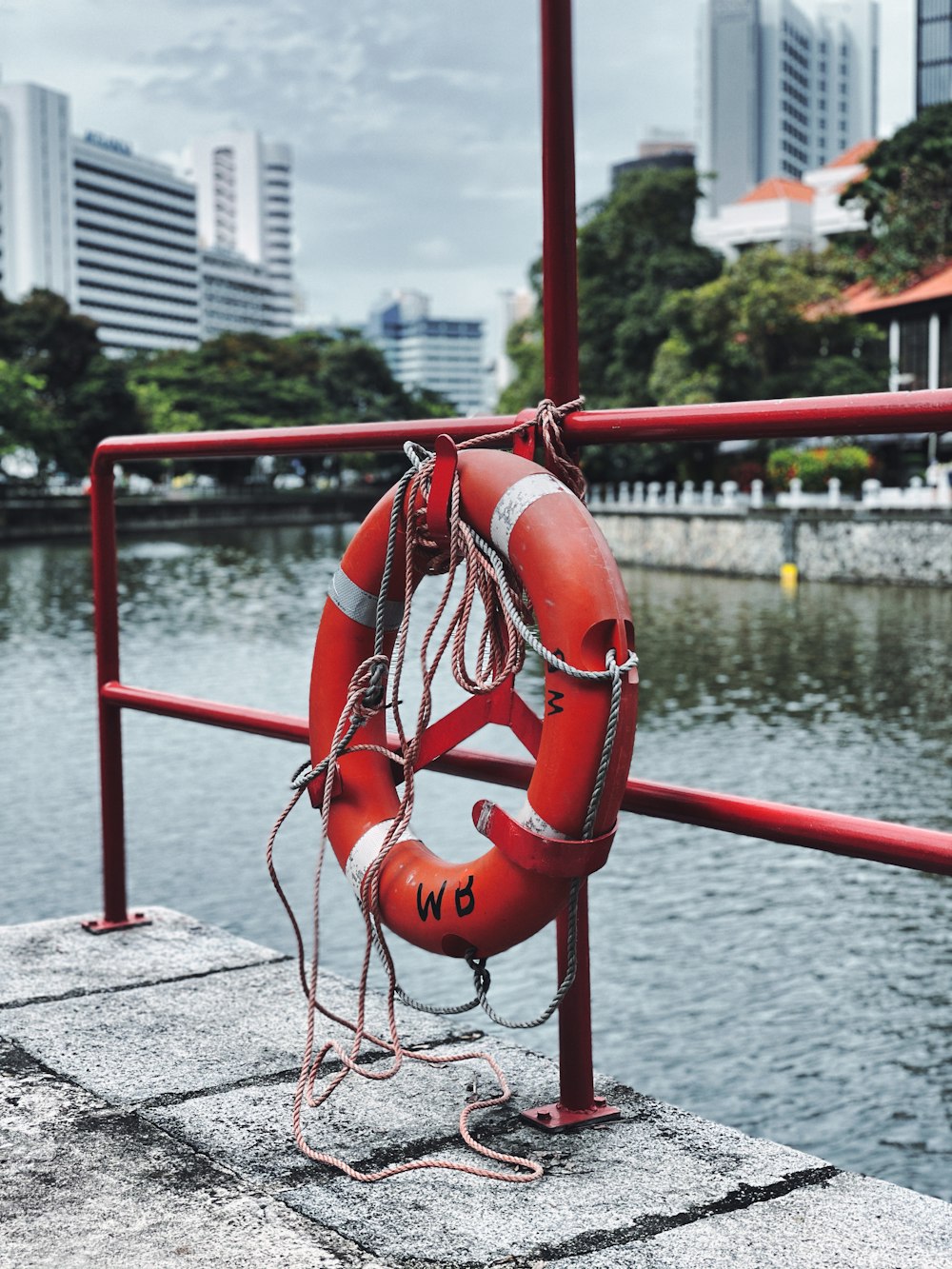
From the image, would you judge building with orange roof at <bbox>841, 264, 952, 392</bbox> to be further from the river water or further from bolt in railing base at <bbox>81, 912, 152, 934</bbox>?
bolt in railing base at <bbox>81, 912, 152, 934</bbox>

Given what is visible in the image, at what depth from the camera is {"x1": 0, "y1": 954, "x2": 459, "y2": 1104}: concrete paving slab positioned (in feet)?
5.79

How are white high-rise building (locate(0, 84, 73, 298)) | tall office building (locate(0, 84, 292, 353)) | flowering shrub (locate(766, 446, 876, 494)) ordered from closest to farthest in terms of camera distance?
flowering shrub (locate(766, 446, 876, 494))
white high-rise building (locate(0, 84, 73, 298))
tall office building (locate(0, 84, 292, 353))

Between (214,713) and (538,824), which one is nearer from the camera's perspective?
(538,824)

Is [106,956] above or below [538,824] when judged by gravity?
below

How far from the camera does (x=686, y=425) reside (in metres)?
1.48

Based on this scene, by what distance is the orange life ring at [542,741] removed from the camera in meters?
1.40

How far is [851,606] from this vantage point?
17391mm

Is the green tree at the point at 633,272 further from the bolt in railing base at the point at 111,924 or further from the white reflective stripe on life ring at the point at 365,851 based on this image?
the white reflective stripe on life ring at the point at 365,851

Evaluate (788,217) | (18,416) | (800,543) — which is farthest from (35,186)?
(800,543)

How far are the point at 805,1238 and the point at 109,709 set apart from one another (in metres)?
1.44

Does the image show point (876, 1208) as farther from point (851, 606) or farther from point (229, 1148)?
point (851, 606)

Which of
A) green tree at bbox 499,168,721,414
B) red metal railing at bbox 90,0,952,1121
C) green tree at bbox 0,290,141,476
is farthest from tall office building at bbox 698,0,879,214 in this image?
red metal railing at bbox 90,0,952,1121

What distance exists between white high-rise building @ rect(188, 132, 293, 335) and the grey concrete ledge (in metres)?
113

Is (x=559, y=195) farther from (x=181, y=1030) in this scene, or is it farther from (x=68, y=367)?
→ (x=68, y=367)
